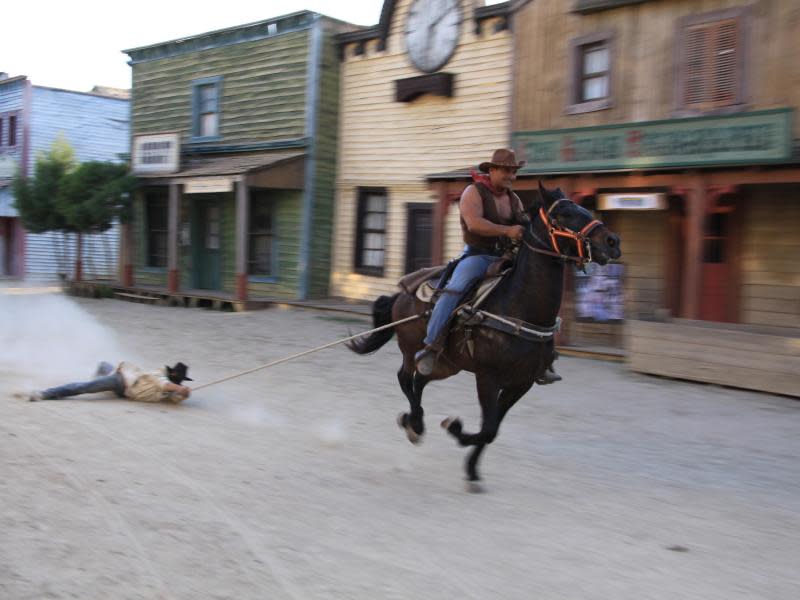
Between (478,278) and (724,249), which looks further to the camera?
(724,249)

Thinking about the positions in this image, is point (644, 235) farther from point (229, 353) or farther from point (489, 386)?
point (489, 386)

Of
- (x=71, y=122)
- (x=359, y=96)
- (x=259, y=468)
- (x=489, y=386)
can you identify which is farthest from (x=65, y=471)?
(x=71, y=122)

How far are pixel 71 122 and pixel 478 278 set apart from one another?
Result: 27.7 m

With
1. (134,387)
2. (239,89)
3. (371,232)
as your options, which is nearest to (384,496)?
(134,387)

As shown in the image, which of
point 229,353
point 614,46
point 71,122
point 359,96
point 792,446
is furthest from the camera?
point 71,122

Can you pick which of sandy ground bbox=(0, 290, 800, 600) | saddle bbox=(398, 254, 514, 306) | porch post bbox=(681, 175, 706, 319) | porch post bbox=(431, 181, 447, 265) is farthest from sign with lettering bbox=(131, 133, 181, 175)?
saddle bbox=(398, 254, 514, 306)

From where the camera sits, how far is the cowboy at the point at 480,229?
21.0ft

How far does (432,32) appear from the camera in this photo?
17.9 m

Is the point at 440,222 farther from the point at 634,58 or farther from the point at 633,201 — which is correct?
the point at 634,58

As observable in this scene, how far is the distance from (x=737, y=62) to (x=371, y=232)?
365 inches

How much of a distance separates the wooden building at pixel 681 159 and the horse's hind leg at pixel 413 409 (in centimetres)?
545

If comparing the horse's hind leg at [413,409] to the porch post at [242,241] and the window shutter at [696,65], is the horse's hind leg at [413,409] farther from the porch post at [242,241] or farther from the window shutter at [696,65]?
the porch post at [242,241]

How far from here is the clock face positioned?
17.5 m

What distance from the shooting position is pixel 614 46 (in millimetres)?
14414
